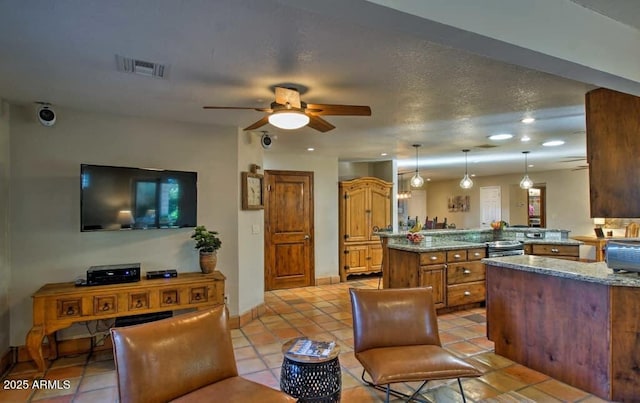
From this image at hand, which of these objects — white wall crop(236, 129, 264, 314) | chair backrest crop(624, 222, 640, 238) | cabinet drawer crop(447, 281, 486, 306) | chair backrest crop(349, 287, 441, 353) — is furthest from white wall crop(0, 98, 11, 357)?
chair backrest crop(624, 222, 640, 238)

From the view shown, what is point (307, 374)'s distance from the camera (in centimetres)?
207

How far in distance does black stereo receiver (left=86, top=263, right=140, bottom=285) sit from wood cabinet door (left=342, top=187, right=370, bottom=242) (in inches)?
152

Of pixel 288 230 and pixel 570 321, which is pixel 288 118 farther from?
pixel 288 230

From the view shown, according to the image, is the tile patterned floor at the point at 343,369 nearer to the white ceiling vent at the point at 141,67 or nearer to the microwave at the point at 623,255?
the microwave at the point at 623,255

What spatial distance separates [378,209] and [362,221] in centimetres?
43

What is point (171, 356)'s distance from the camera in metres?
1.86

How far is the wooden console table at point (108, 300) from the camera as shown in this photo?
292 centimetres

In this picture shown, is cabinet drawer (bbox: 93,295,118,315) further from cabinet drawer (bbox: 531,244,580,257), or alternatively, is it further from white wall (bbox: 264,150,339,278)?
cabinet drawer (bbox: 531,244,580,257)

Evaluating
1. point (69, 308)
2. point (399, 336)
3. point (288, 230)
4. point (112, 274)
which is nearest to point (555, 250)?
point (399, 336)

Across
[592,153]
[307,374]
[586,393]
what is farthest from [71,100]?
[586,393]

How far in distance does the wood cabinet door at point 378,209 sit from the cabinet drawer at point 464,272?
231cm

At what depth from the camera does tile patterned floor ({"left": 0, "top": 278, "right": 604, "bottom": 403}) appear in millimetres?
2584

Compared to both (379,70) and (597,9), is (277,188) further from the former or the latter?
(597,9)

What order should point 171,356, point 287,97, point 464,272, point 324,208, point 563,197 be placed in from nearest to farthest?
1. point 171,356
2. point 287,97
3. point 464,272
4. point 324,208
5. point 563,197
